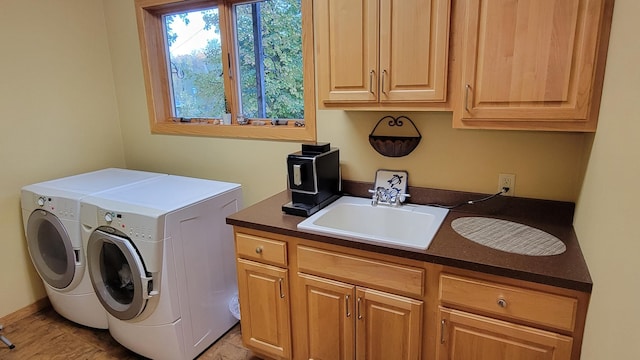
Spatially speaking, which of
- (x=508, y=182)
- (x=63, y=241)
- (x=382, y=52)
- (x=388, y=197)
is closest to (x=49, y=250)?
(x=63, y=241)

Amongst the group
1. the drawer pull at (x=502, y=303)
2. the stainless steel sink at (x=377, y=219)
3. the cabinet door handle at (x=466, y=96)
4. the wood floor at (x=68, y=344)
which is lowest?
the wood floor at (x=68, y=344)

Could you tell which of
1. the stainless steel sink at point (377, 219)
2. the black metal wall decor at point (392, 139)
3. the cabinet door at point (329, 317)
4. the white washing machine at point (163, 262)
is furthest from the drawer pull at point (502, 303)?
the white washing machine at point (163, 262)

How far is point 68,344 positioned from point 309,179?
1848 millimetres

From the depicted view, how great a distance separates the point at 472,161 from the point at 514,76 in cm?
53

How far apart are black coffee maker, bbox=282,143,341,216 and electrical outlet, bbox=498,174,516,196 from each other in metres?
0.85

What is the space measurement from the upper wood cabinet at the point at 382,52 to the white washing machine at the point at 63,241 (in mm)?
1554

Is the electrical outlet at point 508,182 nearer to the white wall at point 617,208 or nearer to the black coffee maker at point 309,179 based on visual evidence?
the white wall at point 617,208

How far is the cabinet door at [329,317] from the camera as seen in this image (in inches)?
65.9

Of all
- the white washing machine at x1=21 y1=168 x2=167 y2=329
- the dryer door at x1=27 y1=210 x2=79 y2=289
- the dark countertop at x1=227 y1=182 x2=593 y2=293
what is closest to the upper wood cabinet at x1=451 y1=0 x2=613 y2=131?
the dark countertop at x1=227 y1=182 x2=593 y2=293

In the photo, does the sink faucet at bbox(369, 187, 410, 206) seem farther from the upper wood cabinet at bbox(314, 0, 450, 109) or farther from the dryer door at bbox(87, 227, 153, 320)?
the dryer door at bbox(87, 227, 153, 320)

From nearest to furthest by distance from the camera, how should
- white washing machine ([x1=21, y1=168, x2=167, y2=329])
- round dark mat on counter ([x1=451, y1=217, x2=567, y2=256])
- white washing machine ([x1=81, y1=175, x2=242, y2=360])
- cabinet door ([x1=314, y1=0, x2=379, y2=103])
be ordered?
1. round dark mat on counter ([x1=451, y1=217, x2=567, y2=256])
2. cabinet door ([x1=314, y1=0, x2=379, y2=103])
3. white washing machine ([x1=81, y1=175, x2=242, y2=360])
4. white washing machine ([x1=21, y1=168, x2=167, y2=329])

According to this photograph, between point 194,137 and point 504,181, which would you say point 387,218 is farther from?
point 194,137

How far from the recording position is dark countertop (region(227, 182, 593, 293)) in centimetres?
127

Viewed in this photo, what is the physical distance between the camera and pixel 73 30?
267cm
